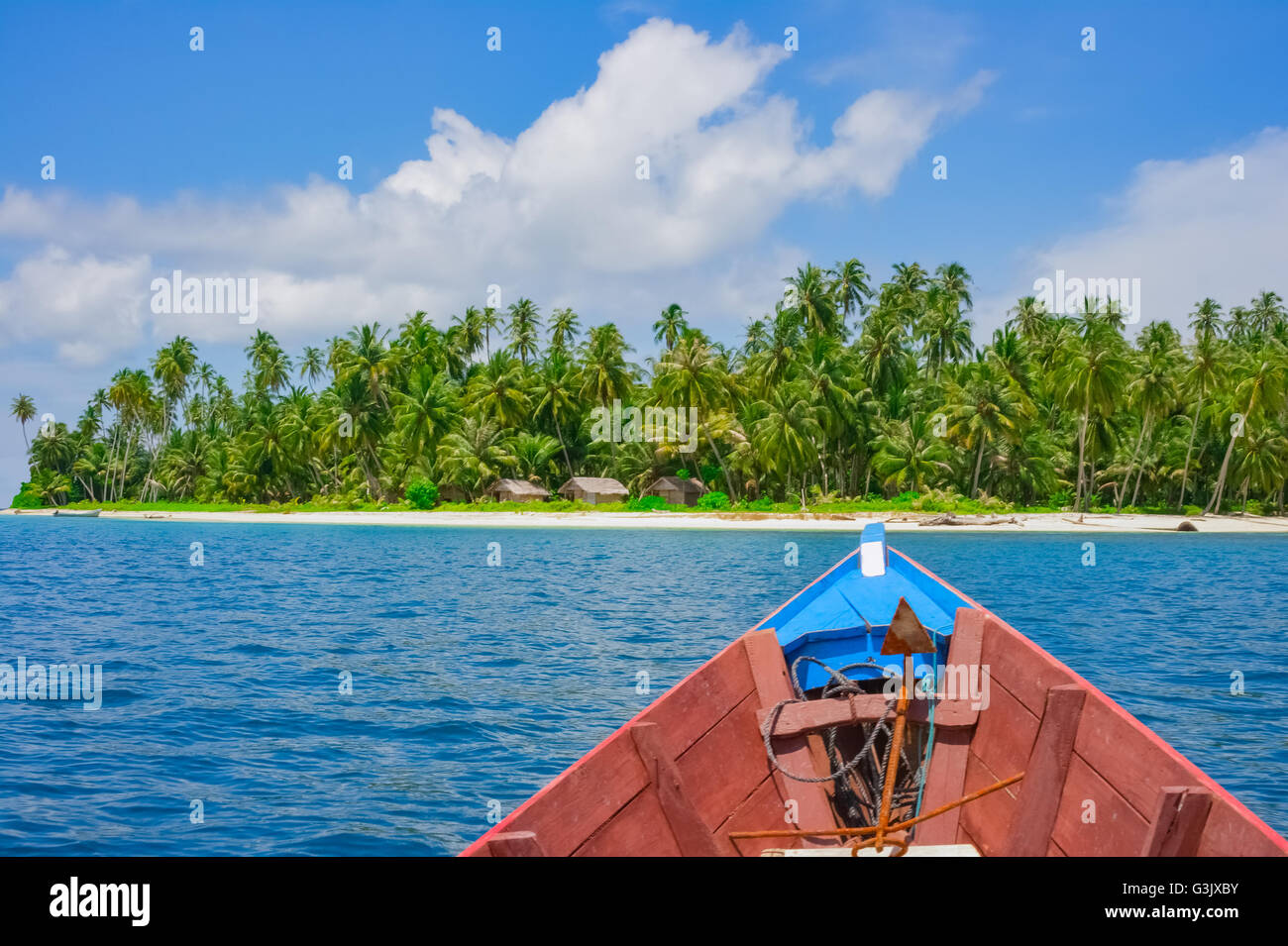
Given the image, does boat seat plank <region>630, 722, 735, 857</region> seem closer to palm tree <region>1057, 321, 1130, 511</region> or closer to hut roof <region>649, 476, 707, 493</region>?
palm tree <region>1057, 321, 1130, 511</region>

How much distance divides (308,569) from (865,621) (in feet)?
108

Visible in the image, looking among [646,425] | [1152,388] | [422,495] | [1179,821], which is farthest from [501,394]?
[1179,821]

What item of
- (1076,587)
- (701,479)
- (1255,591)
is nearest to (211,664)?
(1076,587)

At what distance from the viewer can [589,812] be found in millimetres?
5262

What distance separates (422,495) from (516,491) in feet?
24.7

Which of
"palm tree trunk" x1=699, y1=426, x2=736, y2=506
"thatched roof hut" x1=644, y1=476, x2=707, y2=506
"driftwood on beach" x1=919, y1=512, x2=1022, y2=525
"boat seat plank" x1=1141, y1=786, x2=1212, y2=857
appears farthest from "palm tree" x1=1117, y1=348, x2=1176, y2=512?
"boat seat plank" x1=1141, y1=786, x2=1212, y2=857

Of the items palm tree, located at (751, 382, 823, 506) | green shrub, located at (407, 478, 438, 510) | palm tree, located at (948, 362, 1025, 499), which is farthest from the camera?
green shrub, located at (407, 478, 438, 510)

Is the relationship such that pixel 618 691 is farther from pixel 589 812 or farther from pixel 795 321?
pixel 795 321

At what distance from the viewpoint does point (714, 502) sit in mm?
64750

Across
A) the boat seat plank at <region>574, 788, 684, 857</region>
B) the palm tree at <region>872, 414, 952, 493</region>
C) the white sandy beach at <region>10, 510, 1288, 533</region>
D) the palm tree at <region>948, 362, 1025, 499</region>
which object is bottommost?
the white sandy beach at <region>10, 510, 1288, 533</region>

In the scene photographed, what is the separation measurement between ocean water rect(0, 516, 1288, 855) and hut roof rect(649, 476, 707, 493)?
2618 centimetres

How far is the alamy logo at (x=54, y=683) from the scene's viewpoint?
47.3 ft

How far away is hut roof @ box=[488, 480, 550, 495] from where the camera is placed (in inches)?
2662

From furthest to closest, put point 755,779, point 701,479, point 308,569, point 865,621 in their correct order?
point 701,479, point 308,569, point 865,621, point 755,779
